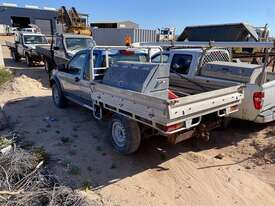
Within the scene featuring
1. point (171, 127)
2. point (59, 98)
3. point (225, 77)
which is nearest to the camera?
point (171, 127)

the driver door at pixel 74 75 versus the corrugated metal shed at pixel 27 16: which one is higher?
the corrugated metal shed at pixel 27 16

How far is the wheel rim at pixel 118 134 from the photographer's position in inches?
206

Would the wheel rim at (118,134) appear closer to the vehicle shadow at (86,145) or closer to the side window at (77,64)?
the vehicle shadow at (86,145)

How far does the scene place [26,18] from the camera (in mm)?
55750

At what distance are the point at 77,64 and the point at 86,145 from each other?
238 centimetres

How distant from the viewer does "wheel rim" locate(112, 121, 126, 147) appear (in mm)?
5234

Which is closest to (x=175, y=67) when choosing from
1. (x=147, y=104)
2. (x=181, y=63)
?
(x=181, y=63)

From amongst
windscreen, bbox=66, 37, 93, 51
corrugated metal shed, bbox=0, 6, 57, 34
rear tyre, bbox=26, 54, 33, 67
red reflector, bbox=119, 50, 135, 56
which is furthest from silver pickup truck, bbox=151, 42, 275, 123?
corrugated metal shed, bbox=0, 6, 57, 34

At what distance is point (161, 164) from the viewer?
5121 mm

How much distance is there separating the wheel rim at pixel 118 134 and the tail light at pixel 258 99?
2.62 m

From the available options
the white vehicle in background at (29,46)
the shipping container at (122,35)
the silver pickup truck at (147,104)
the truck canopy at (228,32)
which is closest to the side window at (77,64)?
the silver pickup truck at (147,104)

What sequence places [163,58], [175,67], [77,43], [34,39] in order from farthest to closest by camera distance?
[34,39] → [77,43] → [163,58] → [175,67]

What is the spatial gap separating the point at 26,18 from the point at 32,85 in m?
50.1

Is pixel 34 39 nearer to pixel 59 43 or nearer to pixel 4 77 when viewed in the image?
pixel 59 43
